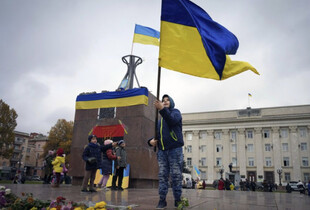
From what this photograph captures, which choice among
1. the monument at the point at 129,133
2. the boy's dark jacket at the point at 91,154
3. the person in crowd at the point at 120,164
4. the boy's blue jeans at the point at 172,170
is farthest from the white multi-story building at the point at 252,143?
the boy's blue jeans at the point at 172,170

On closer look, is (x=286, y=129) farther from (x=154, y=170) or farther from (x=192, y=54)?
(x=192, y=54)

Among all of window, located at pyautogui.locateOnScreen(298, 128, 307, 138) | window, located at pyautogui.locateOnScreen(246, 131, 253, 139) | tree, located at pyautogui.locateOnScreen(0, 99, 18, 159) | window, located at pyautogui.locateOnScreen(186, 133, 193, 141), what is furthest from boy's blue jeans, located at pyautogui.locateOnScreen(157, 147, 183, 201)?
window, located at pyautogui.locateOnScreen(186, 133, 193, 141)

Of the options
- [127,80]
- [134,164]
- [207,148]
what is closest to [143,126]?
[134,164]

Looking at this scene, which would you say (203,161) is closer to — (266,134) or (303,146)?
(266,134)

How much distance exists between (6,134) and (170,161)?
114 feet

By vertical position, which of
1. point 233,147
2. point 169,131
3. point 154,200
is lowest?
point 154,200

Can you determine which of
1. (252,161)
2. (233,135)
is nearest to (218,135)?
(233,135)

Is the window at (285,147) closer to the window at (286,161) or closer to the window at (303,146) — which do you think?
the window at (286,161)

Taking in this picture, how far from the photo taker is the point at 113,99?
10586 millimetres

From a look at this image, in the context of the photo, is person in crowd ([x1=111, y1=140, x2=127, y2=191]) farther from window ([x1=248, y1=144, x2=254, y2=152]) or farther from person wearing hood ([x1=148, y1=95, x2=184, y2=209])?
window ([x1=248, y1=144, x2=254, y2=152])

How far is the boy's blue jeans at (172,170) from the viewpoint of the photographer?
401 centimetres

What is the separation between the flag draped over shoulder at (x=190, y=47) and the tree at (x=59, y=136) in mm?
39437

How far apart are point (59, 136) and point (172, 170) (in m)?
42.2

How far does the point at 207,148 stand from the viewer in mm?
54969
